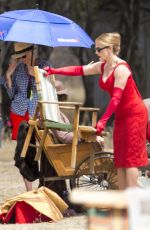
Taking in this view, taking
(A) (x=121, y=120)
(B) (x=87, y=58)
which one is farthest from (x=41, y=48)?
(A) (x=121, y=120)

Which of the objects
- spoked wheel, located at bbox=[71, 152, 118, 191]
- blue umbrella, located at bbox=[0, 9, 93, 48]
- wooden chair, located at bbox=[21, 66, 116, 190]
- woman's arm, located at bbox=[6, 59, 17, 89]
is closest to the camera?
wooden chair, located at bbox=[21, 66, 116, 190]

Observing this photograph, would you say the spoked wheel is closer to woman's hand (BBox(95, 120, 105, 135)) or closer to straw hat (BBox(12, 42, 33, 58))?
woman's hand (BBox(95, 120, 105, 135))

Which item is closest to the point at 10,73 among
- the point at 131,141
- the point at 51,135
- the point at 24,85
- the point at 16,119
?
the point at 24,85

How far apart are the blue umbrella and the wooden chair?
55 cm

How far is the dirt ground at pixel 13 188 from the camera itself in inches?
276

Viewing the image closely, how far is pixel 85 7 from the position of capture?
1822 centimetres

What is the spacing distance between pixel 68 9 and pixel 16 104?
407 inches

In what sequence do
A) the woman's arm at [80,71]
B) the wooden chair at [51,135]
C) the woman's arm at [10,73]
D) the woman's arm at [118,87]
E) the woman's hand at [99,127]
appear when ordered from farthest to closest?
1. the woman's arm at [10,73]
2. the wooden chair at [51,135]
3. the woman's arm at [80,71]
4. the woman's hand at [99,127]
5. the woman's arm at [118,87]

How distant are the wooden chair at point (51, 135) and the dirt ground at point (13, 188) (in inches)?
19.8

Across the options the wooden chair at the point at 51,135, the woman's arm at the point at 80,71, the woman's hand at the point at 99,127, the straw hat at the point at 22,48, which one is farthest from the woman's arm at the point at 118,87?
the straw hat at the point at 22,48

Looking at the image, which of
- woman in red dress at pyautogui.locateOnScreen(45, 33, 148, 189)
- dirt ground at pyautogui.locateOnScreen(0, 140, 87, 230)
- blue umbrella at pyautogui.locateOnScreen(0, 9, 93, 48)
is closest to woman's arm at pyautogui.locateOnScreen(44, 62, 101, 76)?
woman in red dress at pyautogui.locateOnScreen(45, 33, 148, 189)

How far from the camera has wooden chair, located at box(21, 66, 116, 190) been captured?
7203 mm

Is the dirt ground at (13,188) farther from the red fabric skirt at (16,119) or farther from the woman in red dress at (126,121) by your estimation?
the red fabric skirt at (16,119)

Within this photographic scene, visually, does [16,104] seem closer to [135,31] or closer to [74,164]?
[74,164]
